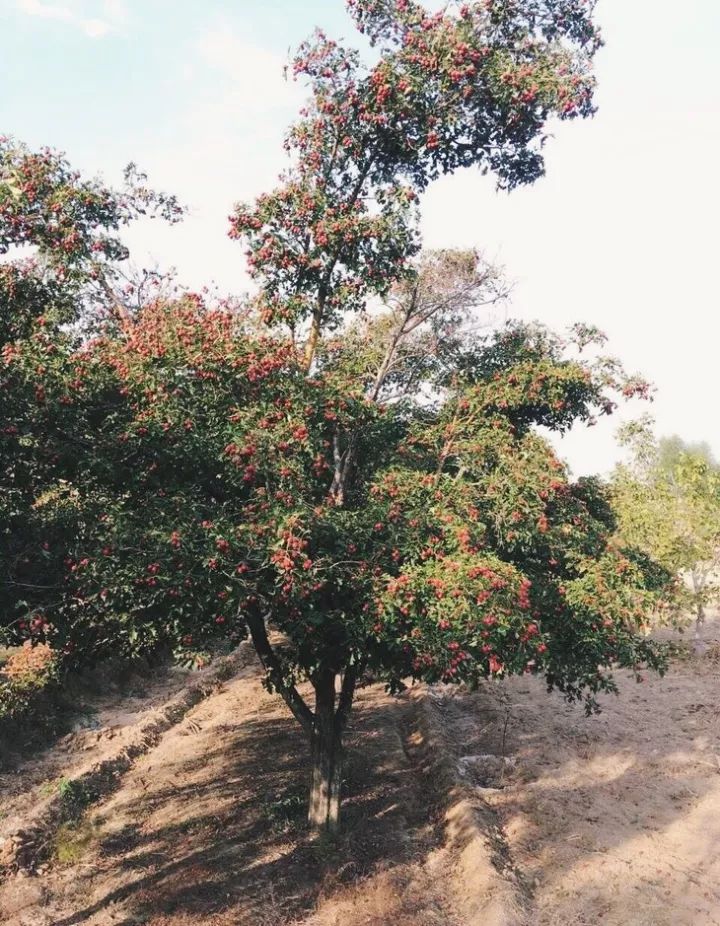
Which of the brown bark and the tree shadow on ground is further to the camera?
the brown bark

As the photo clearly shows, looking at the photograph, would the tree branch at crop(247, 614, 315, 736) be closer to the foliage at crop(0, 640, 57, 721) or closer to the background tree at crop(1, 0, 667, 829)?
the background tree at crop(1, 0, 667, 829)

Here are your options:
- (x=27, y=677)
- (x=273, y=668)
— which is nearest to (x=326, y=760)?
(x=273, y=668)

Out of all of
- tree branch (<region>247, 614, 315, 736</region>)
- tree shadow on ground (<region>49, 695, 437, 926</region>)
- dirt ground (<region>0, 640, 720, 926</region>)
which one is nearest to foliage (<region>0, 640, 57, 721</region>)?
dirt ground (<region>0, 640, 720, 926</region>)

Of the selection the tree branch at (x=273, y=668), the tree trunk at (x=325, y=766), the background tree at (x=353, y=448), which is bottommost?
the tree trunk at (x=325, y=766)

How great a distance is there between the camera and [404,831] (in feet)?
47.5

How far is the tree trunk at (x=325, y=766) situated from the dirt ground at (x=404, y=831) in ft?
1.62

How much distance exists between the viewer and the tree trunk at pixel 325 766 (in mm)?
13820

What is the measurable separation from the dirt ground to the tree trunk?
493 mm

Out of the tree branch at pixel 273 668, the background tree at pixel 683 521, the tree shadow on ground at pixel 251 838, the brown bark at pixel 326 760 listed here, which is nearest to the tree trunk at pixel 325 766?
the brown bark at pixel 326 760

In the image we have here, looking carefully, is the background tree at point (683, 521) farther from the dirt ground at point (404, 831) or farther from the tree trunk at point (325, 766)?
the tree trunk at point (325, 766)

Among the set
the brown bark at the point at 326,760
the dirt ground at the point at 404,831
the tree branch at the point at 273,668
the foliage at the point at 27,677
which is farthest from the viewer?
the foliage at the point at 27,677

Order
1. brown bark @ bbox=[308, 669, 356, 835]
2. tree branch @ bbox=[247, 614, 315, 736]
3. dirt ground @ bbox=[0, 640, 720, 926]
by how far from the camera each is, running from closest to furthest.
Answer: dirt ground @ bbox=[0, 640, 720, 926]
tree branch @ bbox=[247, 614, 315, 736]
brown bark @ bbox=[308, 669, 356, 835]

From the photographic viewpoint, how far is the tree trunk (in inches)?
544

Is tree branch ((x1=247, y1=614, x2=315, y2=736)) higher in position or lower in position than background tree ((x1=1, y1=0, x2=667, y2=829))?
lower
